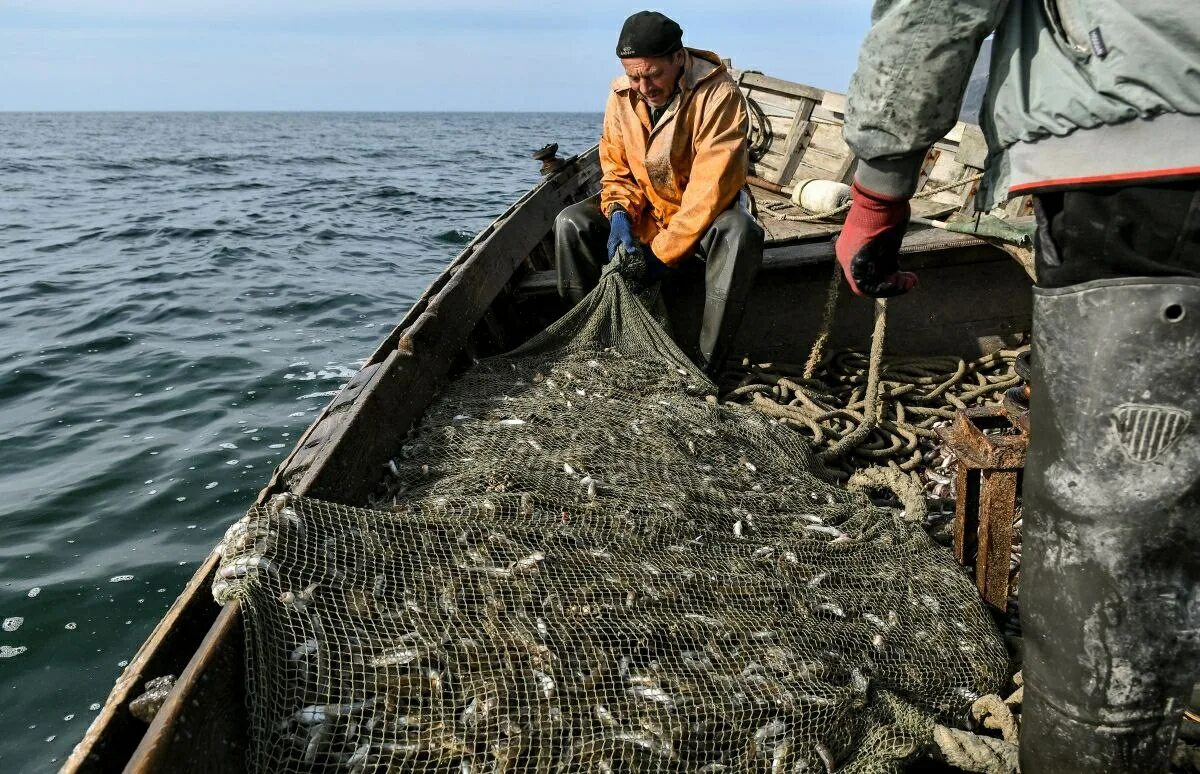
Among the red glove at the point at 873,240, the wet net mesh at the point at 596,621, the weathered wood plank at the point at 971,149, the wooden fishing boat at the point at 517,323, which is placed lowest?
the wet net mesh at the point at 596,621

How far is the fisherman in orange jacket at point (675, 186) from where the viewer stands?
5.70 meters

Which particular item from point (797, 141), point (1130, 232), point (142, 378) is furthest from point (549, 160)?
point (1130, 232)

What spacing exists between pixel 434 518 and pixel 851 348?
437 cm

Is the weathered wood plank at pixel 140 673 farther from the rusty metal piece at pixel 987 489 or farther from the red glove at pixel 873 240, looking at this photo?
the rusty metal piece at pixel 987 489

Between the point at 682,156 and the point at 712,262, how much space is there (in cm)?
88

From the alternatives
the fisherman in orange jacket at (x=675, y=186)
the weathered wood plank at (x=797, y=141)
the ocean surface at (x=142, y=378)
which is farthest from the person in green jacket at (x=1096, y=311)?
the weathered wood plank at (x=797, y=141)

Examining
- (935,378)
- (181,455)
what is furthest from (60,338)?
(935,378)

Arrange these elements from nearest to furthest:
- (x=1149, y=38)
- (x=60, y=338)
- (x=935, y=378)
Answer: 1. (x=1149, y=38)
2. (x=935, y=378)
3. (x=60, y=338)

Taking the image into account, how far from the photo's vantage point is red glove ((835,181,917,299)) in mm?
2537

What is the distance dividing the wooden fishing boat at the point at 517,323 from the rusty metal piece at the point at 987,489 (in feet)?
8.95

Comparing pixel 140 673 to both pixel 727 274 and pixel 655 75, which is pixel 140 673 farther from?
pixel 655 75

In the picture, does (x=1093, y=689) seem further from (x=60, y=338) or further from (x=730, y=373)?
(x=60, y=338)

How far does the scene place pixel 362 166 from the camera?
38.7 metres

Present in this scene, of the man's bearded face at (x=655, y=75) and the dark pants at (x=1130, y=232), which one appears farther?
the man's bearded face at (x=655, y=75)
